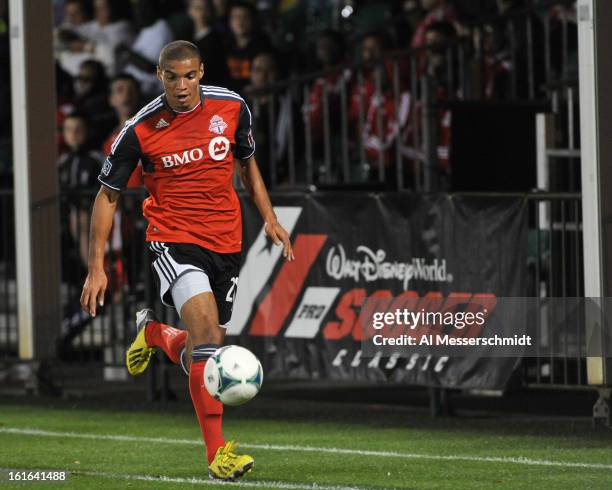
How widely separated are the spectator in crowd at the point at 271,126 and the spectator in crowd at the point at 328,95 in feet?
0.66

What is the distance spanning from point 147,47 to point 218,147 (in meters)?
10.6

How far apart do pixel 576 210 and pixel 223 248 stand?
357 cm

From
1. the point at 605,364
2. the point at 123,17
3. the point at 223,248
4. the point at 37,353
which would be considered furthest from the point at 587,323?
the point at 123,17

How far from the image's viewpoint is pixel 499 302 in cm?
1145

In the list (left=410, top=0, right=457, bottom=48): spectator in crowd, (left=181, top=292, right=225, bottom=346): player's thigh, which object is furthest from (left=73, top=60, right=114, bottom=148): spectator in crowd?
(left=181, top=292, right=225, bottom=346): player's thigh

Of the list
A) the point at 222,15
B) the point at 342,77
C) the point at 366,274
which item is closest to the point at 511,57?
the point at 342,77

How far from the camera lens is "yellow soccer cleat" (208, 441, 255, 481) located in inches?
329

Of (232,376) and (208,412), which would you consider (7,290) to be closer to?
(208,412)

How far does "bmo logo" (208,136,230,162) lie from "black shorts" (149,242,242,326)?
0.53 metres

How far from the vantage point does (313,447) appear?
10.2 metres

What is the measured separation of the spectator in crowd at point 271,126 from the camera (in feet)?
53.9

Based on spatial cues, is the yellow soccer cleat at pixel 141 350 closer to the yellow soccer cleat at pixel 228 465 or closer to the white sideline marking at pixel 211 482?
the white sideline marking at pixel 211 482

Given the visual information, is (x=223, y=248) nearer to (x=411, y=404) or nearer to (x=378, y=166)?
(x=411, y=404)

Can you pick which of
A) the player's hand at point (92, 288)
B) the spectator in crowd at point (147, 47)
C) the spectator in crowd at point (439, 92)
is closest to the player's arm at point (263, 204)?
the player's hand at point (92, 288)
